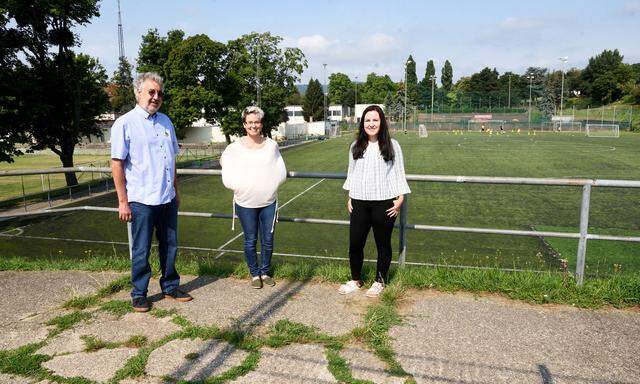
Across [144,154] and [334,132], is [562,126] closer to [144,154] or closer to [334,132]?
[334,132]

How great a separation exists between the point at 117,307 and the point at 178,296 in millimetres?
467

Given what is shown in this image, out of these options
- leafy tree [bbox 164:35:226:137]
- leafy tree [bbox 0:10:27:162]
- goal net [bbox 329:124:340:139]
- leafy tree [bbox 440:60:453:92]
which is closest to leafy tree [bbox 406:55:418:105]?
leafy tree [bbox 440:60:453:92]

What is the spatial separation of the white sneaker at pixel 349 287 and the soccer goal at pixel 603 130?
60.0 m

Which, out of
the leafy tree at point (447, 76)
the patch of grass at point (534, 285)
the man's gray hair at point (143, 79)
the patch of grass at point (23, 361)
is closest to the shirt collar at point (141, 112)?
the man's gray hair at point (143, 79)

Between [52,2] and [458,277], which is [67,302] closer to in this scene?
[458,277]

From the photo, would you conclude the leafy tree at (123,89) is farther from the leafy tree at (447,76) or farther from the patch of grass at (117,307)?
the leafy tree at (447,76)

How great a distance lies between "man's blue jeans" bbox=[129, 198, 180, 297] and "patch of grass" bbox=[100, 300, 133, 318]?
11cm

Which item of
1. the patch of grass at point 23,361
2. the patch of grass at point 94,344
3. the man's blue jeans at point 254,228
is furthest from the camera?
the man's blue jeans at point 254,228

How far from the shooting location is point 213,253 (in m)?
13.0

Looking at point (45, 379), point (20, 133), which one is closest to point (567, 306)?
point (45, 379)

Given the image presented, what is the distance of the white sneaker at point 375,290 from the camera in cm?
391

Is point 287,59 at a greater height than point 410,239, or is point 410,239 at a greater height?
point 287,59

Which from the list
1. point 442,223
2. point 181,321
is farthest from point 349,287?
point 442,223

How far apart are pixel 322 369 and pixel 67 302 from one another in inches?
90.3
